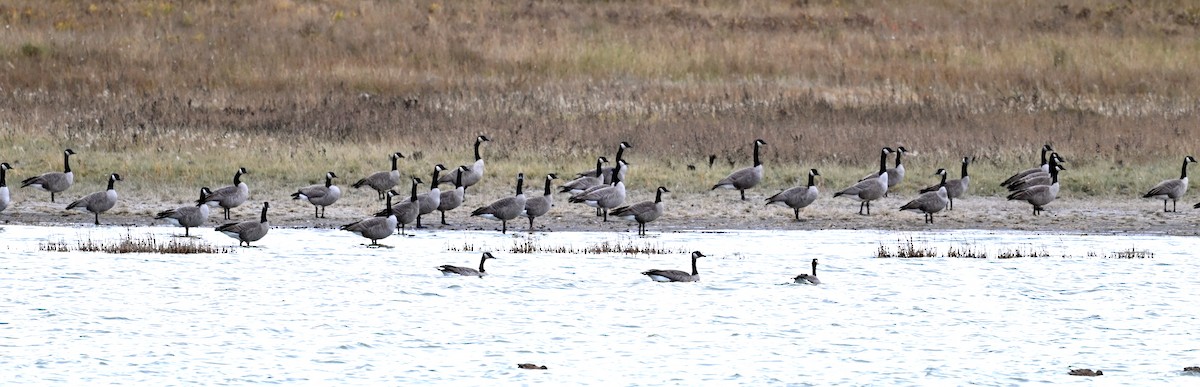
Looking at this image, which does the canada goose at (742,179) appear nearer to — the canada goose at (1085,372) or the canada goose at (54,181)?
the canada goose at (54,181)

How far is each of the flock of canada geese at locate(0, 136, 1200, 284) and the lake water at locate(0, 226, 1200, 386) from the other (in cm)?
51

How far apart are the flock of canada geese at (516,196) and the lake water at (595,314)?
0.51m

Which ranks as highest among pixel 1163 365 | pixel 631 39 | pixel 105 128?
pixel 631 39

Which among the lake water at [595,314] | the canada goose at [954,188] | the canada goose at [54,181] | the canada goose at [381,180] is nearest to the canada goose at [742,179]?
the canada goose at [954,188]

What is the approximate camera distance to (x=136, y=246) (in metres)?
21.8

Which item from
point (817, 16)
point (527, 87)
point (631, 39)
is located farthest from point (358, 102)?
point (817, 16)

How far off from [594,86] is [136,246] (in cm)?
Answer: 2066

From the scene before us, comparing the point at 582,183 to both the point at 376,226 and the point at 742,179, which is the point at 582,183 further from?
the point at 376,226

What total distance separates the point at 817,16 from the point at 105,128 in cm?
2852

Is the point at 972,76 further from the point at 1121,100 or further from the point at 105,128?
the point at 105,128

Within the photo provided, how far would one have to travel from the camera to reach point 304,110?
37.1 meters

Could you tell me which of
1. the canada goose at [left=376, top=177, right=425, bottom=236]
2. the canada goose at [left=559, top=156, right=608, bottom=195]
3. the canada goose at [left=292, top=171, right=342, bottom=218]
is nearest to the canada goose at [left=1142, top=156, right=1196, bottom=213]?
the canada goose at [left=559, top=156, right=608, bottom=195]

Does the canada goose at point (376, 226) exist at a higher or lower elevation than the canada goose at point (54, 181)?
lower

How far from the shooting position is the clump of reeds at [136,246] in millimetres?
21730
